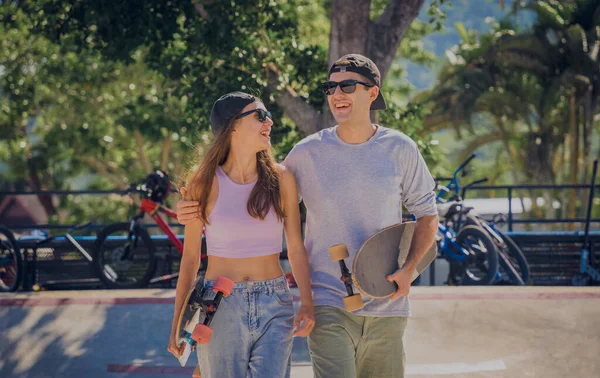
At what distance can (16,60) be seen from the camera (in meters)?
21.5

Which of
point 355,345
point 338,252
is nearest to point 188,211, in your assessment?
point 338,252

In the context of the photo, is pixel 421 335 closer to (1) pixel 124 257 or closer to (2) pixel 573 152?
(1) pixel 124 257

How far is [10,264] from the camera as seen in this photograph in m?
9.77

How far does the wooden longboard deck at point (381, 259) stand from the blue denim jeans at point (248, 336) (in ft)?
1.28

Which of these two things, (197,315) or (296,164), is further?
(296,164)

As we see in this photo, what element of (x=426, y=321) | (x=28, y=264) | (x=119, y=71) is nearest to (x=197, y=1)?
(x=28, y=264)

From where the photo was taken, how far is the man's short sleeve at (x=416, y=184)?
376cm

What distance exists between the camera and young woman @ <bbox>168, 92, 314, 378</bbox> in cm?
345

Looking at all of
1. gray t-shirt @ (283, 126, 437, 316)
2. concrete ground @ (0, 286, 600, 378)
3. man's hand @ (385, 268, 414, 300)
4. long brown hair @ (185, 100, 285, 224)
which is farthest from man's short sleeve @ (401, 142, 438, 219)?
concrete ground @ (0, 286, 600, 378)

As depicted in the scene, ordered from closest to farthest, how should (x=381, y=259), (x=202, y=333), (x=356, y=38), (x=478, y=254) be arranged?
1. (x=202, y=333)
2. (x=381, y=259)
3. (x=478, y=254)
4. (x=356, y=38)

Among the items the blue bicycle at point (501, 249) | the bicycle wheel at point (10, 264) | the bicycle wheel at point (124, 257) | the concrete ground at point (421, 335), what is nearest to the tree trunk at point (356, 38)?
the blue bicycle at point (501, 249)

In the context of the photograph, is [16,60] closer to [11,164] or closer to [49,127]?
[49,127]

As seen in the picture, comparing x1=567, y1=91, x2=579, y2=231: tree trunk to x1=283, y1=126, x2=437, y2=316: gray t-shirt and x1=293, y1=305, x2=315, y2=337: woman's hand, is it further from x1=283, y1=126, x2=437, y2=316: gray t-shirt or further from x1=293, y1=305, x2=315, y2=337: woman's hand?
x1=293, y1=305, x2=315, y2=337: woman's hand

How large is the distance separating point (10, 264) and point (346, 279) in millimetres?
7286
